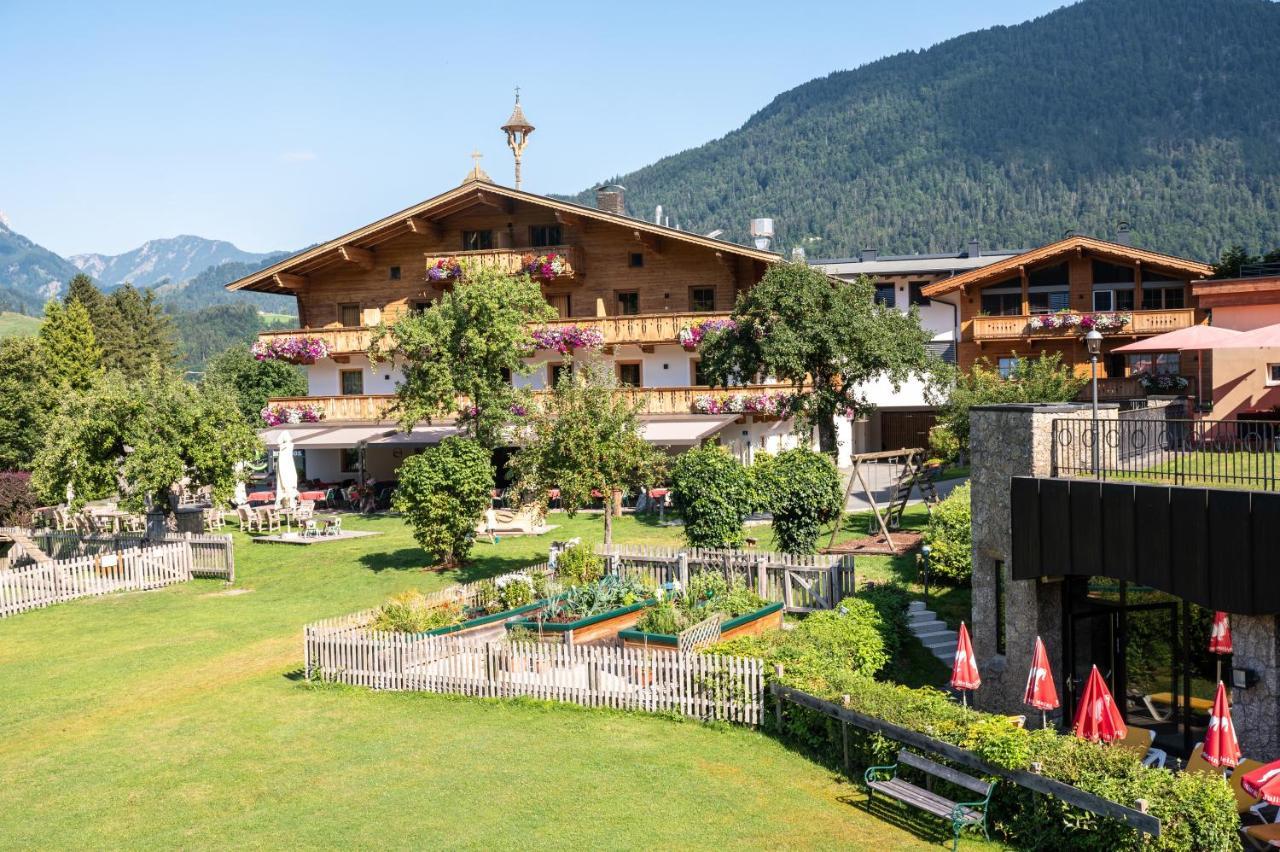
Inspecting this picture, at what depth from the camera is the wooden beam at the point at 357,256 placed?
1740 inches

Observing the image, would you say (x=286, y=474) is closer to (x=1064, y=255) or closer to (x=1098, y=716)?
(x=1098, y=716)

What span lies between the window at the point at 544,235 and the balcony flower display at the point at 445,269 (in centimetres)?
308

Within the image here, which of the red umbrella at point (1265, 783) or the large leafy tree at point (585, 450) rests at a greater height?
the large leafy tree at point (585, 450)

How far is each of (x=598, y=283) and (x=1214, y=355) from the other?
21.9m

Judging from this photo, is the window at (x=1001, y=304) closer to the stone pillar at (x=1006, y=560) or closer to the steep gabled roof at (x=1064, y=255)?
the steep gabled roof at (x=1064, y=255)

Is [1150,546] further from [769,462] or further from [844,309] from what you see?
[844,309]

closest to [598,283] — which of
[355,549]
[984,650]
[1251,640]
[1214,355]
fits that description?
[355,549]

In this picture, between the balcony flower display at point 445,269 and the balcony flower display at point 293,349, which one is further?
the balcony flower display at point 293,349

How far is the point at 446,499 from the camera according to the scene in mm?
26984

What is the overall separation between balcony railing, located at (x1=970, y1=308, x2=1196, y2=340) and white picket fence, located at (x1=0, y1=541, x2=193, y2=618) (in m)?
31.7

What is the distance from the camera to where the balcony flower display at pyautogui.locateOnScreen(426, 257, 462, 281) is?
4241 centimetres

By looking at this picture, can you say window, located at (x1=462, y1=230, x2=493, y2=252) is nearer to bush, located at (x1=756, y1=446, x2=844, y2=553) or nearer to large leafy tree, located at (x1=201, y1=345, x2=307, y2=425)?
bush, located at (x1=756, y1=446, x2=844, y2=553)

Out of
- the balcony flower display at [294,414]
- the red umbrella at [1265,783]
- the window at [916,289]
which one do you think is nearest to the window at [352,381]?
the balcony flower display at [294,414]

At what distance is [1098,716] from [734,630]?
7.55m
